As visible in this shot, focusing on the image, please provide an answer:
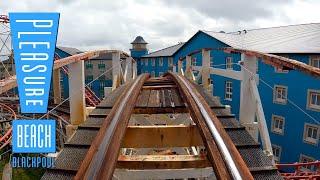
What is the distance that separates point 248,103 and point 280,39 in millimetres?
20063

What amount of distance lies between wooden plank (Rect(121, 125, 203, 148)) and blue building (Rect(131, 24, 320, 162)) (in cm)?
1332

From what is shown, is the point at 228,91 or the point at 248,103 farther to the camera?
the point at 228,91

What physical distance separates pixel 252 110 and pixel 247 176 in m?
2.70

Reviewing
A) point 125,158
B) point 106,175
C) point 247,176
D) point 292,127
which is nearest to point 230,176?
point 247,176

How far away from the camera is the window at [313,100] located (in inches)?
Result: 722

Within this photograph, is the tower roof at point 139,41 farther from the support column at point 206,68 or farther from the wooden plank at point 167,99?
the wooden plank at point 167,99

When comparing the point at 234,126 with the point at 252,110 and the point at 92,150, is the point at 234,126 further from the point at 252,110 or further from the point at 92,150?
the point at 92,150

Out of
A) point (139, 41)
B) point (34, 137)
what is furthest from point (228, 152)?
point (139, 41)

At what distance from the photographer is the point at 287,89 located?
20.2m

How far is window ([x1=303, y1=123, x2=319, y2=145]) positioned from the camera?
61.9ft

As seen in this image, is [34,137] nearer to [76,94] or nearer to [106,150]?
[76,94]

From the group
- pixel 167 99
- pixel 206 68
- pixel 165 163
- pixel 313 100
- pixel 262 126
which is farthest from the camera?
pixel 313 100

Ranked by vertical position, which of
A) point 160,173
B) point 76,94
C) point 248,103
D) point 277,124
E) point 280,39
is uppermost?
point 280,39

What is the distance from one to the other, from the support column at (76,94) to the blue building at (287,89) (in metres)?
12.9
